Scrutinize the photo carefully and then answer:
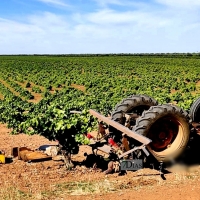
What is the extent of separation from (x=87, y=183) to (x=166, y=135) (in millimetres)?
2132

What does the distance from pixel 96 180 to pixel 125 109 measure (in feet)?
7.20

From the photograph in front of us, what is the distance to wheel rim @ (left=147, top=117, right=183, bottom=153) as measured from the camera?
7645 millimetres

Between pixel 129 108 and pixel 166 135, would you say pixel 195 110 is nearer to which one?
pixel 166 135

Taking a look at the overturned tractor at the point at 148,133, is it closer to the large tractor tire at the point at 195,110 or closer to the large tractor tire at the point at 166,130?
the large tractor tire at the point at 166,130

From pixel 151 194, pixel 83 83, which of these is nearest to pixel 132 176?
pixel 151 194

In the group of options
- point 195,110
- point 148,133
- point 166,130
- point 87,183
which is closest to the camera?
point 87,183

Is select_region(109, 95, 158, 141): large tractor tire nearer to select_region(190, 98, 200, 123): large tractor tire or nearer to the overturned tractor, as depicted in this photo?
the overturned tractor

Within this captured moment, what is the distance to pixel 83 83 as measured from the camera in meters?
35.7

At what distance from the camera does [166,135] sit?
782 centimetres

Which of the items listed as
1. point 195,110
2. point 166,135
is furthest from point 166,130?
point 195,110

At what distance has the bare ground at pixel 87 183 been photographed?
581 cm

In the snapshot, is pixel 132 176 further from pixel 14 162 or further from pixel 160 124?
pixel 14 162

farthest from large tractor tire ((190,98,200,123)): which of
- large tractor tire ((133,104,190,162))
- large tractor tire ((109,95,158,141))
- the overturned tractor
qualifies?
large tractor tire ((133,104,190,162))

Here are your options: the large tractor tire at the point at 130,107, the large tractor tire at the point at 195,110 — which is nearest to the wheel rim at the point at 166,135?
the large tractor tire at the point at 130,107
